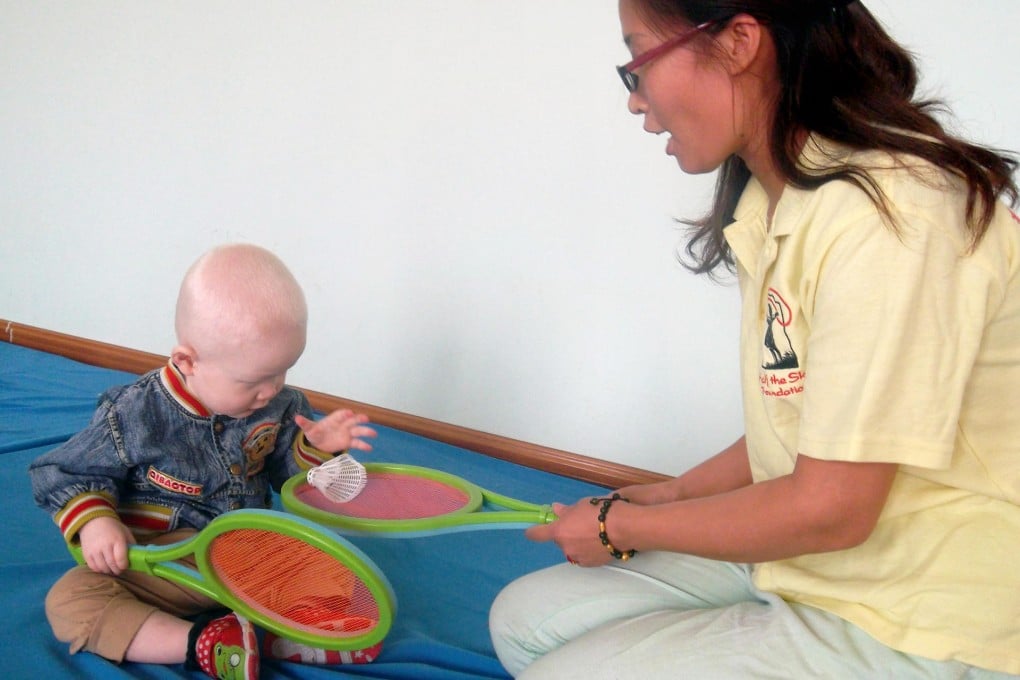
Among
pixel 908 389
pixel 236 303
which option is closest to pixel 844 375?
pixel 908 389

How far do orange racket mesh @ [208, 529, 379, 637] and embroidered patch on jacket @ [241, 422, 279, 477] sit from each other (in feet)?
0.78

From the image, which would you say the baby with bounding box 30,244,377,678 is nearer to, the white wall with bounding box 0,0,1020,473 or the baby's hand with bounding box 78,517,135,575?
the baby's hand with bounding box 78,517,135,575

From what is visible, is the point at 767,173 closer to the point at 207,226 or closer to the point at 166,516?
the point at 166,516

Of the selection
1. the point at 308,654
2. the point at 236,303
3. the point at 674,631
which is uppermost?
the point at 236,303

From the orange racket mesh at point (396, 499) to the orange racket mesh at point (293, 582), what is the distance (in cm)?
11

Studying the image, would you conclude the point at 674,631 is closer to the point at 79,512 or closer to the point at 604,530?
the point at 604,530

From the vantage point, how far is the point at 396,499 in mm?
1109

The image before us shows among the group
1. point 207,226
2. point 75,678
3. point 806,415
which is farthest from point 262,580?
point 207,226

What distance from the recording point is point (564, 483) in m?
1.67

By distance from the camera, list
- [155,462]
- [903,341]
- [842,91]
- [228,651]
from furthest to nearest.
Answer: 1. [155,462]
2. [228,651]
3. [842,91]
4. [903,341]

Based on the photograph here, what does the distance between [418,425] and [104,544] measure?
36.6 inches

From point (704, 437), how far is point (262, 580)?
908mm

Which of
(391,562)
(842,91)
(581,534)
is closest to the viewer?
(842,91)

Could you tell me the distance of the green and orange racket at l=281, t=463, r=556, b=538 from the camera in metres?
0.99
